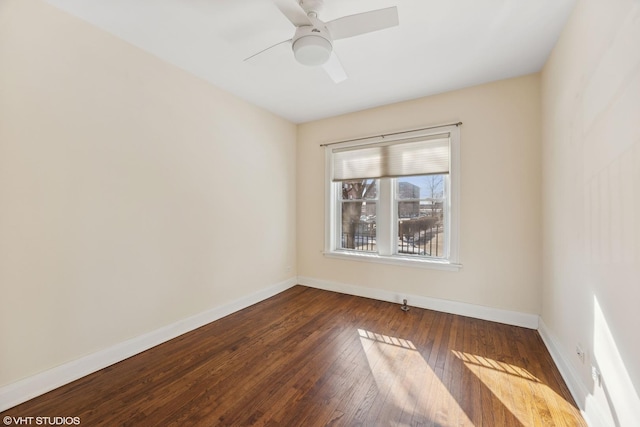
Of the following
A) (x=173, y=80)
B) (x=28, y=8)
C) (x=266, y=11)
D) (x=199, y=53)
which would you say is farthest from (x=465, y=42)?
(x=28, y=8)

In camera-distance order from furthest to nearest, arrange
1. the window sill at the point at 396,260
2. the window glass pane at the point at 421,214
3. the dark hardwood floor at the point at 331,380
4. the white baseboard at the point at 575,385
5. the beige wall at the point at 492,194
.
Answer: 1. the window glass pane at the point at 421,214
2. the window sill at the point at 396,260
3. the beige wall at the point at 492,194
4. the dark hardwood floor at the point at 331,380
5. the white baseboard at the point at 575,385

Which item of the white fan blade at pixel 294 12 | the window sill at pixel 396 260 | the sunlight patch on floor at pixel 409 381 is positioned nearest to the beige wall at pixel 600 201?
the sunlight patch on floor at pixel 409 381

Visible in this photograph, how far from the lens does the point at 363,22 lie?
162cm

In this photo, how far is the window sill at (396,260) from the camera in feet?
10.1

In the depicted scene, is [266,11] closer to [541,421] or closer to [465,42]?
[465,42]

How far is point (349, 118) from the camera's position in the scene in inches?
149

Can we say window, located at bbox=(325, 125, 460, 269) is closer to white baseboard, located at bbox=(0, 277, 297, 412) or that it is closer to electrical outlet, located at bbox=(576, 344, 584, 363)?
electrical outlet, located at bbox=(576, 344, 584, 363)

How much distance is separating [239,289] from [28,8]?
301cm

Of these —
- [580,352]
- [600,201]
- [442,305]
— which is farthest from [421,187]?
[580,352]

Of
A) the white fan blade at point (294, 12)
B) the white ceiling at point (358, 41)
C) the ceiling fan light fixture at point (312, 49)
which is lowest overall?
the ceiling fan light fixture at point (312, 49)

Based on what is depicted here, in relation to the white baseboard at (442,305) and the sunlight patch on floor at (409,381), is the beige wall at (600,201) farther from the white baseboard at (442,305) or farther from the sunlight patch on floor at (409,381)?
the sunlight patch on floor at (409,381)

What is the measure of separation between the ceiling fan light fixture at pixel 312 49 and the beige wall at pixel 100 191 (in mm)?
1536

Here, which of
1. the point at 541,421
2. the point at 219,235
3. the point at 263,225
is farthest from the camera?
the point at 263,225

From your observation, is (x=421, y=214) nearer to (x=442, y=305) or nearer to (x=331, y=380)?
(x=442, y=305)
